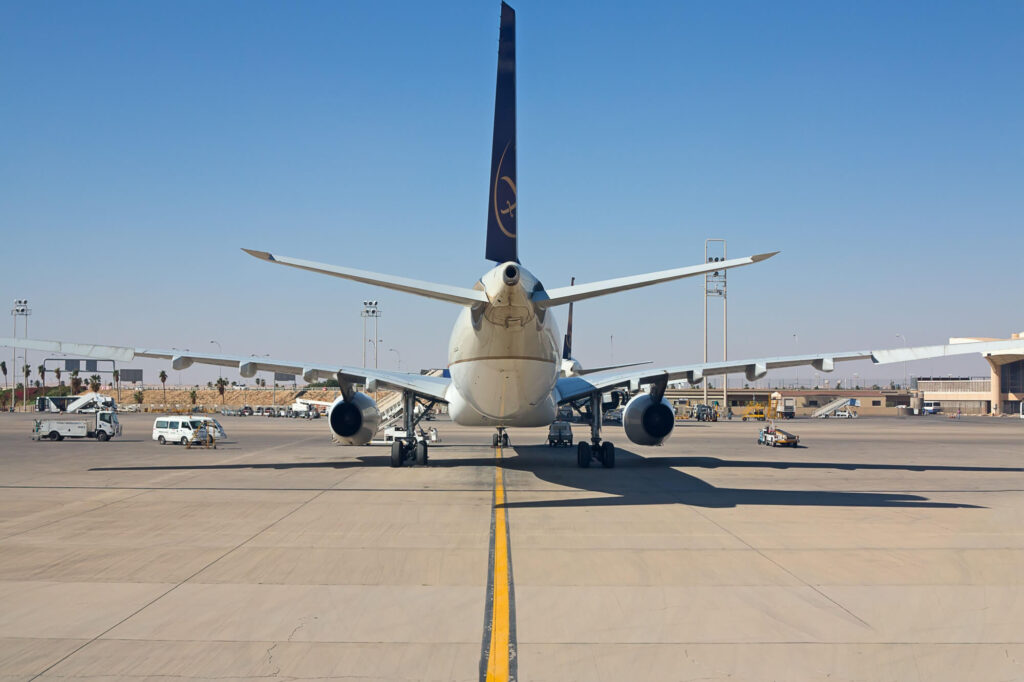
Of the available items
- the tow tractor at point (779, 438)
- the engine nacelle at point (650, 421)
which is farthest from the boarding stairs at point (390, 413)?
the tow tractor at point (779, 438)

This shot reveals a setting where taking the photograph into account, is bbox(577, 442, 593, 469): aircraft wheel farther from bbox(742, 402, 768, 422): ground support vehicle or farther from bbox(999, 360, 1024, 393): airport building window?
bbox(999, 360, 1024, 393): airport building window

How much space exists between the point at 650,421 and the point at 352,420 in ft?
33.2

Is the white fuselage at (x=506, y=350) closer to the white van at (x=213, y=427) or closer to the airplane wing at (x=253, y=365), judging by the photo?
the airplane wing at (x=253, y=365)

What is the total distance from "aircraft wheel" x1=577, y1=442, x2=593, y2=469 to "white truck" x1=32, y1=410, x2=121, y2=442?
103 ft

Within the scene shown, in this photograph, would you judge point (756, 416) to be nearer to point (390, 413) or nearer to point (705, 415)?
point (705, 415)

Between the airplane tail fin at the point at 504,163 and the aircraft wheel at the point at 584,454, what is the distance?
951 centimetres

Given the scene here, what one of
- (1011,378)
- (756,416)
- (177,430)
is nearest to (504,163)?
(177,430)

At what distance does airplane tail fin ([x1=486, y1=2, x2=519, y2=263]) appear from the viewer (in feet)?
61.5

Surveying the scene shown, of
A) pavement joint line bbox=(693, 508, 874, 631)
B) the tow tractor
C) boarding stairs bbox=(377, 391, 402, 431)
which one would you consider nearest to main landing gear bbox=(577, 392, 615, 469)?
pavement joint line bbox=(693, 508, 874, 631)

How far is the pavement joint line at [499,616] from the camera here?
272 inches

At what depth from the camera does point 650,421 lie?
26.0 meters

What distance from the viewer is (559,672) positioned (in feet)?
22.3

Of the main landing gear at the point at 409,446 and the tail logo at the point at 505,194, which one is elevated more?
the tail logo at the point at 505,194

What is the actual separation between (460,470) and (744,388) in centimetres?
11048
